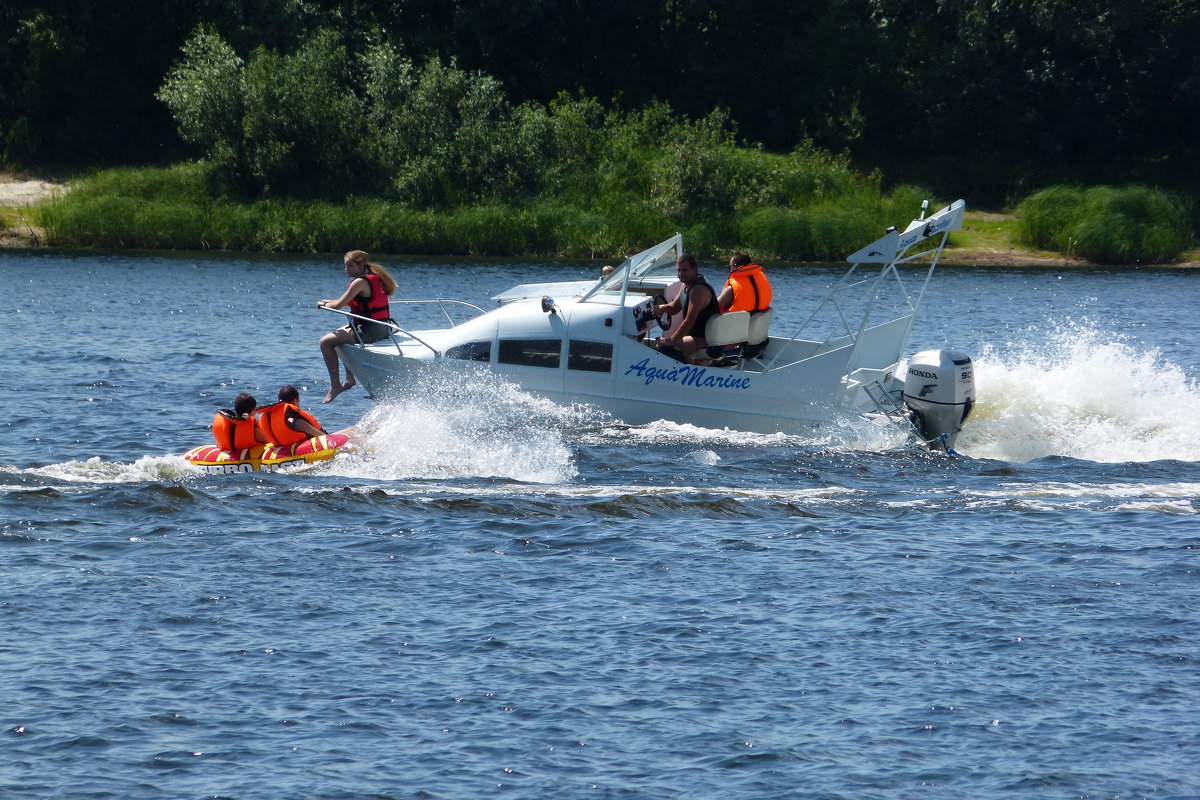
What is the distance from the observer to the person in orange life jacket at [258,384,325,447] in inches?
614

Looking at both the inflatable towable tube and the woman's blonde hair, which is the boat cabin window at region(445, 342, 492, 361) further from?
the inflatable towable tube

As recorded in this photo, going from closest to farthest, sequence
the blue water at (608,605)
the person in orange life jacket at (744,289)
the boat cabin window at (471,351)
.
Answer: the blue water at (608,605) → the person in orange life jacket at (744,289) → the boat cabin window at (471,351)

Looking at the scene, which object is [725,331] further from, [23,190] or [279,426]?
[23,190]

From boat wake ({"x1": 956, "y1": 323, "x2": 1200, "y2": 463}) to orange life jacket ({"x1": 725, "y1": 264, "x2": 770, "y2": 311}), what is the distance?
2.98 meters

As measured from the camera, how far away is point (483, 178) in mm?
48656

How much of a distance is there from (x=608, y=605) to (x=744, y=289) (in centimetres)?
700

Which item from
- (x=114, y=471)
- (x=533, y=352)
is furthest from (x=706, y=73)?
(x=114, y=471)

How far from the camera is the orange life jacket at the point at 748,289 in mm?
17547

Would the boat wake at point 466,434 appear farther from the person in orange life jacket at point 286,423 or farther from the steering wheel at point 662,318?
the steering wheel at point 662,318

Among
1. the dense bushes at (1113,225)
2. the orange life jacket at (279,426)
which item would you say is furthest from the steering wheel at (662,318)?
the dense bushes at (1113,225)

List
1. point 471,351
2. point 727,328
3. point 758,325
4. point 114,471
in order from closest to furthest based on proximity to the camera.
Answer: point 114,471 → point 727,328 → point 758,325 → point 471,351

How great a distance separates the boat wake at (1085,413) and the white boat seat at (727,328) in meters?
2.97

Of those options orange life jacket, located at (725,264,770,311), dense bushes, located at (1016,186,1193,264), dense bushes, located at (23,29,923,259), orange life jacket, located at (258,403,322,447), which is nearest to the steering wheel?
orange life jacket, located at (725,264,770,311)

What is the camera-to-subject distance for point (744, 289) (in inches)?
691
